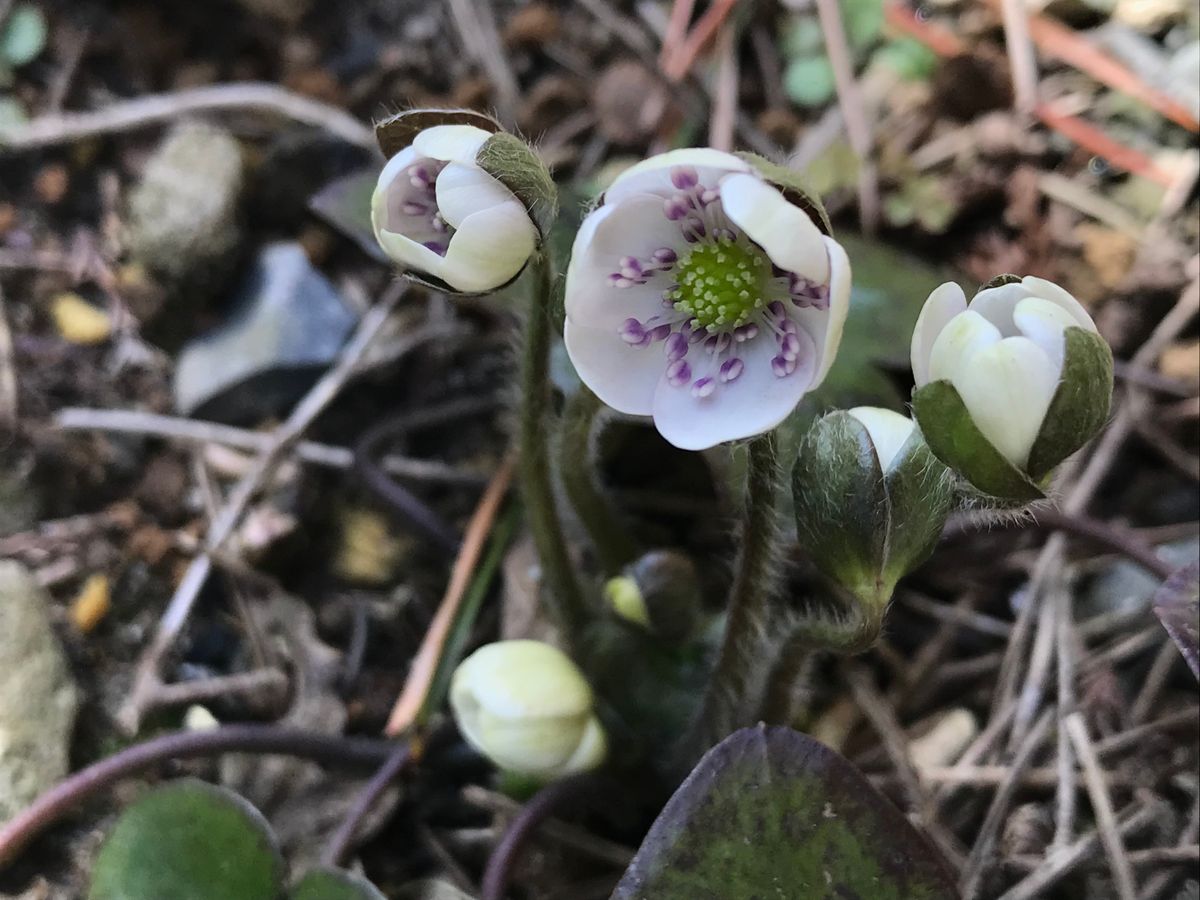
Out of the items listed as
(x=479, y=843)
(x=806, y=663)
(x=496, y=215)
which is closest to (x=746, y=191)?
(x=496, y=215)

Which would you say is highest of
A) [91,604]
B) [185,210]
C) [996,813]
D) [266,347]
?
[185,210]

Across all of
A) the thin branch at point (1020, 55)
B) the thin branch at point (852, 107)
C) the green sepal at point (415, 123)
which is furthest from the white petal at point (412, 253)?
the thin branch at point (1020, 55)

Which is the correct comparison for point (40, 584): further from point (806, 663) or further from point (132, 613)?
point (806, 663)

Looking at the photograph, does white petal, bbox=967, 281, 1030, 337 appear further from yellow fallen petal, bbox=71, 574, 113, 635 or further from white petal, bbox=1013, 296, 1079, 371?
yellow fallen petal, bbox=71, 574, 113, 635

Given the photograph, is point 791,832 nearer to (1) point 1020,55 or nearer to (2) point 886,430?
(2) point 886,430

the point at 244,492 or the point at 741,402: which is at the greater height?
the point at 741,402

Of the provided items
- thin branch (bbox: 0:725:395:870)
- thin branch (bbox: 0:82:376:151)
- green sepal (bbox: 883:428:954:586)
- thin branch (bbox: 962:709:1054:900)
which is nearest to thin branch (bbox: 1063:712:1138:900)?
thin branch (bbox: 962:709:1054:900)

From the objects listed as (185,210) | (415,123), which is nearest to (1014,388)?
(415,123)
